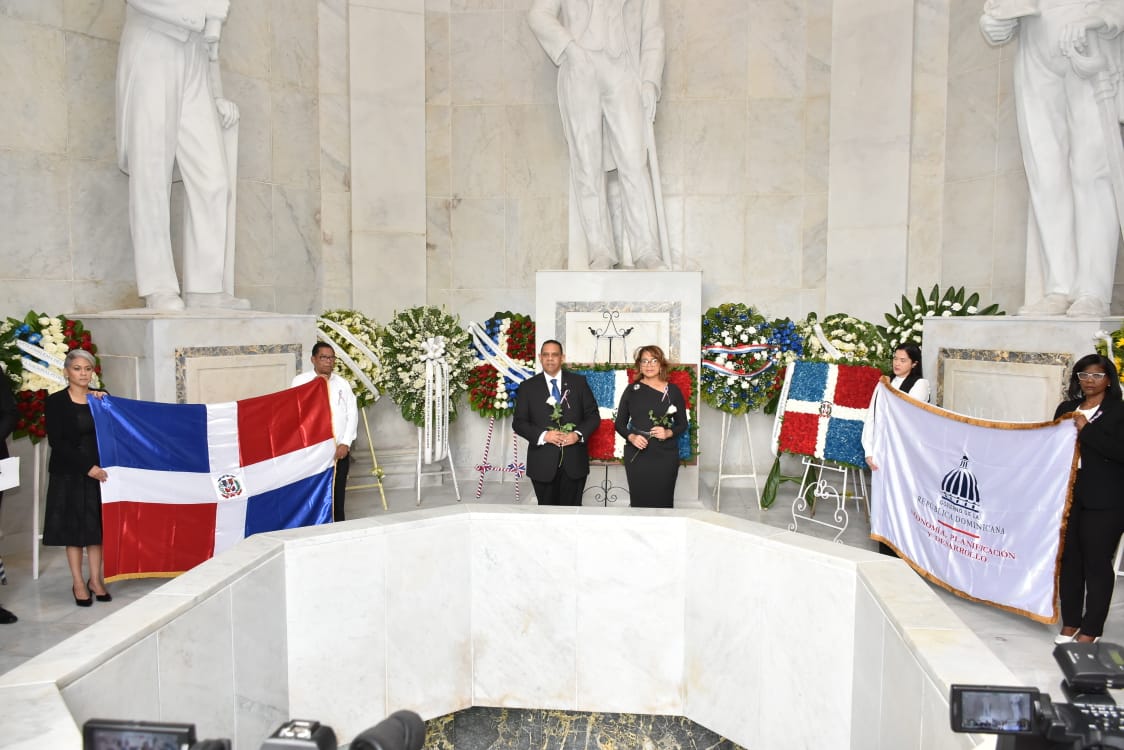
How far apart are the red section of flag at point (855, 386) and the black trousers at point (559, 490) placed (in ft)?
6.57

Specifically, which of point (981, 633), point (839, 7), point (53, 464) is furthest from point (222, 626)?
point (839, 7)

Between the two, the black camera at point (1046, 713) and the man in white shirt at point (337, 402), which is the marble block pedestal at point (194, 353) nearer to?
the man in white shirt at point (337, 402)

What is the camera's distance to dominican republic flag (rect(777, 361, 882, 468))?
20.5 feet

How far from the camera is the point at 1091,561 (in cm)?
407

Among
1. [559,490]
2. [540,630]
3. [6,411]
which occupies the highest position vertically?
[6,411]

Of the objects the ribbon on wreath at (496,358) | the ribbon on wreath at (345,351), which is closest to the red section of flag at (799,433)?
the ribbon on wreath at (496,358)

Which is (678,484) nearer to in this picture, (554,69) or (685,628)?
(685,628)

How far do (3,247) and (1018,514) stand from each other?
6.58 m

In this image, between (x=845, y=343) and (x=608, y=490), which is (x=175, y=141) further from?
(x=845, y=343)

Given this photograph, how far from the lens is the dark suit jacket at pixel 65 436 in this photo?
4.58 meters

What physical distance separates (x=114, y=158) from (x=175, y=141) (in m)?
1.06

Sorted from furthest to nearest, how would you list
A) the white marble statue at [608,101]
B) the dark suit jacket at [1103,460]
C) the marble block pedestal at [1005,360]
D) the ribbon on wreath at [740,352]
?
the ribbon on wreath at [740,352]
the white marble statue at [608,101]
the marble block pedestal at [1005,360]
the dark suit jacket at [1103,460]

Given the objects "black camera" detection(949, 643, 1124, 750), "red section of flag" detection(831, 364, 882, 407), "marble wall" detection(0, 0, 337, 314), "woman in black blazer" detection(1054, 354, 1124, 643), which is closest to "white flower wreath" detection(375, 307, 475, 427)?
"marble wall" detection(0, 0, 337, 314)

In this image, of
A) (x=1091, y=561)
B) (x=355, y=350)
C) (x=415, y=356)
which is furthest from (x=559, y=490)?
(x=1091, y=561)
